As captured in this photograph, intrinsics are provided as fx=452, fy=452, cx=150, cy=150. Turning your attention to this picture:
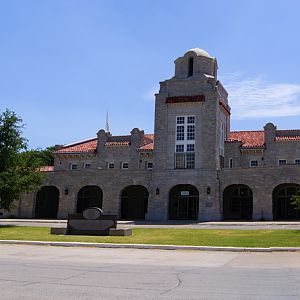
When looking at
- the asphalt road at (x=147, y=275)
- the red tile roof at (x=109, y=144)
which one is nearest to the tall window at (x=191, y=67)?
the red tile roof at (x=109, y=144)

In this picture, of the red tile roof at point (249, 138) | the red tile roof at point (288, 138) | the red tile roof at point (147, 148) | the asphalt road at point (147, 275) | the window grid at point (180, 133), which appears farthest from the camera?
the red tile roof at point (147, 148)

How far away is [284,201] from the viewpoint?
1762 inches

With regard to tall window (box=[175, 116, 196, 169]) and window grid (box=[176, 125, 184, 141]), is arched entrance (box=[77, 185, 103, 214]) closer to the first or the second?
tall window (box=[175, 116, 196, 169])

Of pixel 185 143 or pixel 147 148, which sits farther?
pixel 147 148

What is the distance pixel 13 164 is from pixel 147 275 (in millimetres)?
27254

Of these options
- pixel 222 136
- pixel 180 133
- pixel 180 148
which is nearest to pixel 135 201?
pixel 180 148

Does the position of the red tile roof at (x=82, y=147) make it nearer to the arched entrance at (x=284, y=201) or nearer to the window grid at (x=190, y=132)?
the window grid at (x=190, y=132)

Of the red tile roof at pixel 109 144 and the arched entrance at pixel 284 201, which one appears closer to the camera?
the arched entrance at pixel 284 201

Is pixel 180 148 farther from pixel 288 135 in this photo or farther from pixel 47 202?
pixel 47 202

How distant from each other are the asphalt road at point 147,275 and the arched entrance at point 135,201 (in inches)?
1268

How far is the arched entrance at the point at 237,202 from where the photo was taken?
4566cm

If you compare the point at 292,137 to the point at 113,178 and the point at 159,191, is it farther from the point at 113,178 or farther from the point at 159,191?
the point at 113,178

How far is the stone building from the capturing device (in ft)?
139

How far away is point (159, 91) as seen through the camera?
46656mm
